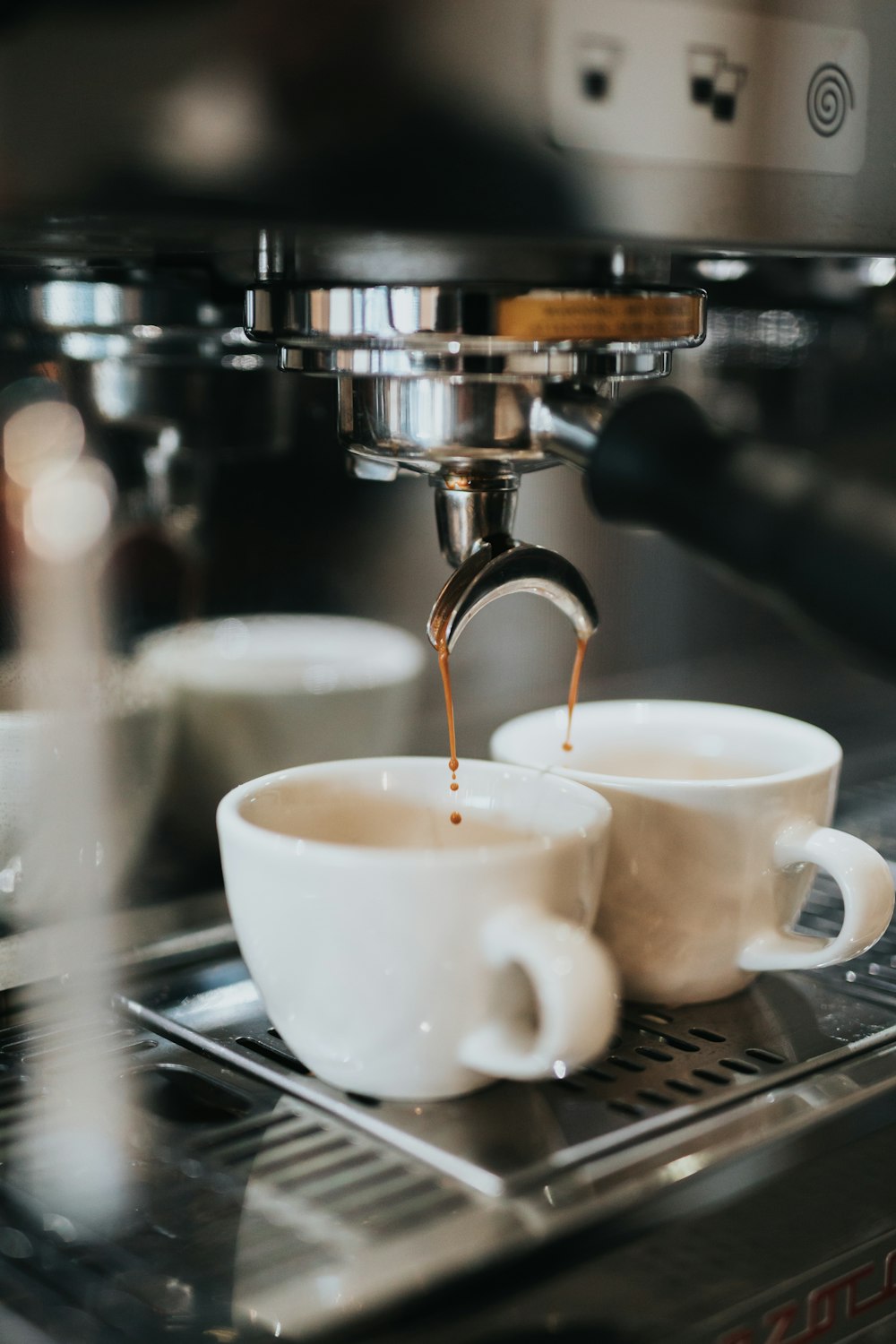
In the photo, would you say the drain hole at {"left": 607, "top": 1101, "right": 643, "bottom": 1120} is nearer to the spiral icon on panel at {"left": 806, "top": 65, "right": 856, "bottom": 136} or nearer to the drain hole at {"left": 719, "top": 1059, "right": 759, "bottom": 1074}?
the drain hole at {"left": 719, "top": 1059, "right": 759, "bottom": 1074}

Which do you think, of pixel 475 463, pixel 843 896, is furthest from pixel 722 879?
pixel 475 463

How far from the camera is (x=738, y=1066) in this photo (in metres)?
0.40

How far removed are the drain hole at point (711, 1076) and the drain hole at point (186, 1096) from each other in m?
0.11

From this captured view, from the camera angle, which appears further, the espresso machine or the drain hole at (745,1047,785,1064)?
the drain hole at (745,1047,785,1064)

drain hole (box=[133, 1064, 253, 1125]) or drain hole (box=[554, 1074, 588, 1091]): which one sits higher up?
drain hole (box=[554, 1074, 588, 1091])

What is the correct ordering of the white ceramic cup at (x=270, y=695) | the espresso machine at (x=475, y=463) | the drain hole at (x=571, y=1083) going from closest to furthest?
the espresso machine at (x=475, y=463), the drain hole at (x=571, y=1083), the white ceramic cup at (x=270, y=695)

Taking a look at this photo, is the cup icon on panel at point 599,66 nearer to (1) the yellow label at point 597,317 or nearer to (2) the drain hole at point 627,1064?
(1) the yellow label at point 597,317

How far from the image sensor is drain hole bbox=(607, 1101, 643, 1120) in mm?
375

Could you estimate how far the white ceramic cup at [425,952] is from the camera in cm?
35

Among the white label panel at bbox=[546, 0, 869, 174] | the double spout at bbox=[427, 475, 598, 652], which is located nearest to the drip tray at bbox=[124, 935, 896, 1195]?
the double spout at bbox=[427, 475, 598, 652]

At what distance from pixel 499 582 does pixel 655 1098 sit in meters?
0.13

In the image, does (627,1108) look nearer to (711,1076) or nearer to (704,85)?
(711,1076)

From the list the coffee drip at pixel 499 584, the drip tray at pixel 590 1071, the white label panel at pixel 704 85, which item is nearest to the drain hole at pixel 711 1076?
the drip tray at pixel 590 1071

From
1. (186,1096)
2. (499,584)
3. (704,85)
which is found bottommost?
(186,1096)
